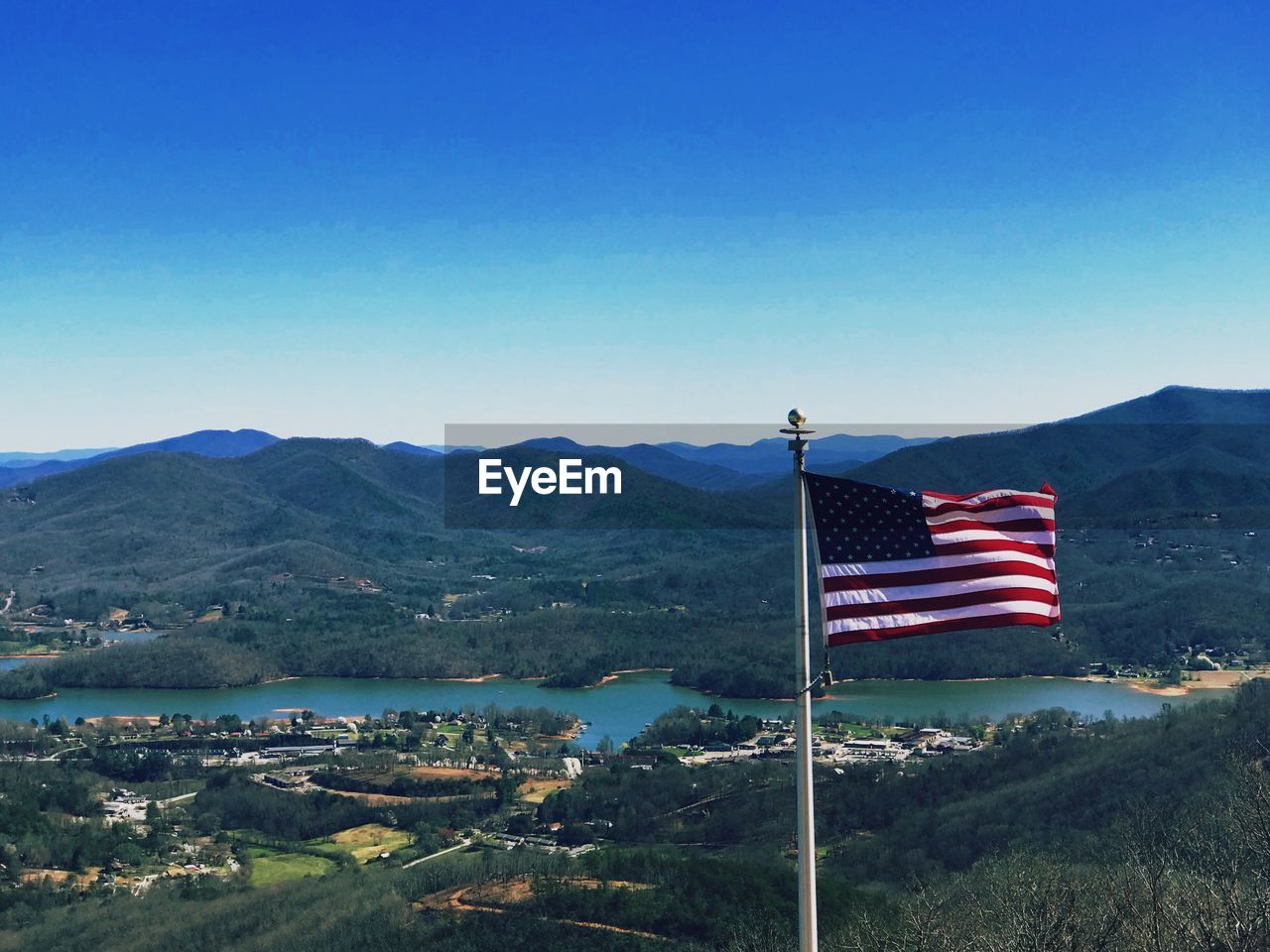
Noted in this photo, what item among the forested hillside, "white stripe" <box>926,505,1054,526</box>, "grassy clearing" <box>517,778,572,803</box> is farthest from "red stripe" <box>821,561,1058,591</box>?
the forested hillside

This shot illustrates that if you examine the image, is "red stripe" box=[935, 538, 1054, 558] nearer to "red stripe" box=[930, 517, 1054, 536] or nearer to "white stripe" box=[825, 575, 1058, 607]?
"red stripe" box=[930, 517, 1054, 536]

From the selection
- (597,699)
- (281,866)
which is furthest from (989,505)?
(597,699)

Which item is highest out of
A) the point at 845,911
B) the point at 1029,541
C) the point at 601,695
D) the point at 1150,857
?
the point at 1029,541

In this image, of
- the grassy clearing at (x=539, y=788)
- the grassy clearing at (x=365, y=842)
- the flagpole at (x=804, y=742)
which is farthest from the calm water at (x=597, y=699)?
the flagpole at (x=804, y=742)

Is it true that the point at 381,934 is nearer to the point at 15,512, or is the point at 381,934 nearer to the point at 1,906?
the point at 1,906

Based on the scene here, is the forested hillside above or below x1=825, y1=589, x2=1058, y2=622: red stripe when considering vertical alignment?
below

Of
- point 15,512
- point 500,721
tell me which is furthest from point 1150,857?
point 15,512
